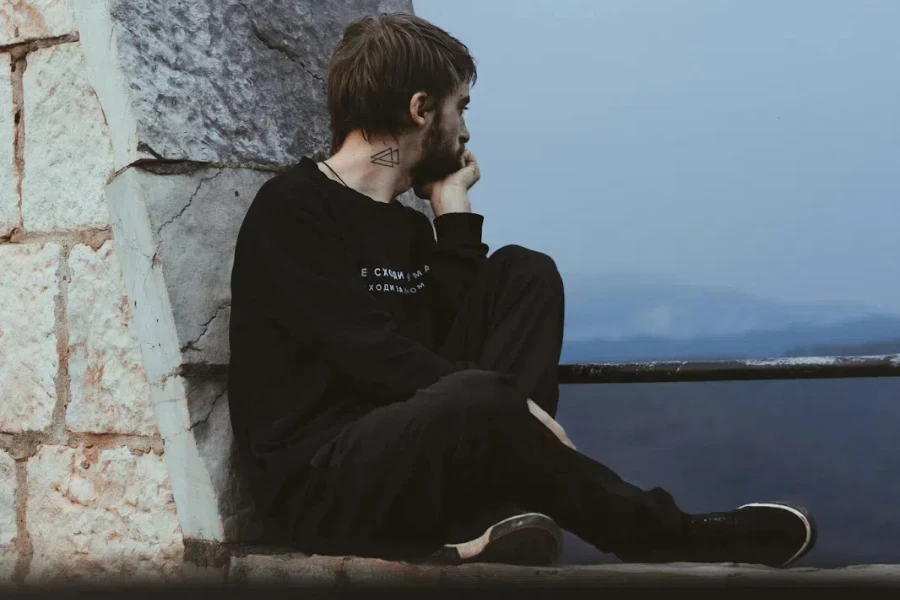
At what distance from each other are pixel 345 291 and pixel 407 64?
1.97ft

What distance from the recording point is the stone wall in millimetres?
2102

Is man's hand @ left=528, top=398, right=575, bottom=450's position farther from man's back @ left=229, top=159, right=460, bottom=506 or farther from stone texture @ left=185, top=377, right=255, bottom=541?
stone texture @ left=185, top=377, right=255, bottom=541

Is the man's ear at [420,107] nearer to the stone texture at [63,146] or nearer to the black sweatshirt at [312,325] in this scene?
the black sweatshirt at [312,325]

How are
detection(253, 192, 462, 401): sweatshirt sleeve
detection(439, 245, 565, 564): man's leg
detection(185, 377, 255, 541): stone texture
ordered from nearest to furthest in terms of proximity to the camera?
detection(439, 245, 565, 564): man's leg < detection(253, 192, 462, 401): sweatshirt sleeve < detection(185, 377, 255, 541): stone texture

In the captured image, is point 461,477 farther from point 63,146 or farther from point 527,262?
point 63,146

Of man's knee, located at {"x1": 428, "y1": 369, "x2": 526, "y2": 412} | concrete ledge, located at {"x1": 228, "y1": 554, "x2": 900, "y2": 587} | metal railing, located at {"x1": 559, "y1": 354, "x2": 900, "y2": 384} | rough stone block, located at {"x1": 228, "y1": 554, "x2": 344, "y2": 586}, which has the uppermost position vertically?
metal railing, located at {"x1": 559, "y1": 354, "x2": 900, "y2": 384}

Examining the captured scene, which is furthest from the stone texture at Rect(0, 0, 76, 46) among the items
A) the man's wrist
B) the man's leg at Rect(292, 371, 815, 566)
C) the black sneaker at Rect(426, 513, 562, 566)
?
the black sneaker at Rect(426, 513, 562, 566)

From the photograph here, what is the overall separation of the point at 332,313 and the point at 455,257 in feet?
1.54

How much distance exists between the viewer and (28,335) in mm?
2365

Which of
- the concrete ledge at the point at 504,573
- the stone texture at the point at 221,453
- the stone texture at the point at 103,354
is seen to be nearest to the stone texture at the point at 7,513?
the stone texture at the point at 103,354

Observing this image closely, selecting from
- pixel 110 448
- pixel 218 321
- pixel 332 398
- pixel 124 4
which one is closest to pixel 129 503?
pixel 110 448

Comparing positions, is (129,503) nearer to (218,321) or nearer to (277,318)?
(218,321)

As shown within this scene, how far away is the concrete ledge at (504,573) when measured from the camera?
1.63 metres

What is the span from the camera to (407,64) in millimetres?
2230
